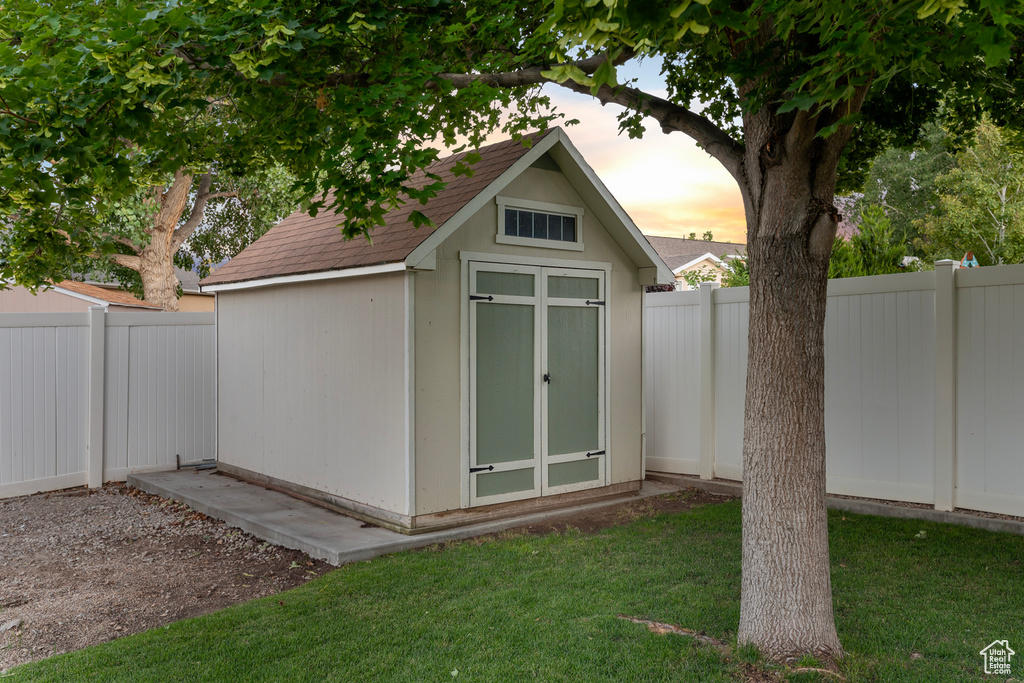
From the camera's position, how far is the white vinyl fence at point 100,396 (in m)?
8.42

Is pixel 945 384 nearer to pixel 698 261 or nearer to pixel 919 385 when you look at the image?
pixel 919 385

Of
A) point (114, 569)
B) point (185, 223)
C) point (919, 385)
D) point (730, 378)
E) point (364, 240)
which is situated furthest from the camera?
point (185, 223)

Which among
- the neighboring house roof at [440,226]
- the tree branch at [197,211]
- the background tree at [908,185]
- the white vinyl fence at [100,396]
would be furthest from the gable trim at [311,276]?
the background tree at [908,185]

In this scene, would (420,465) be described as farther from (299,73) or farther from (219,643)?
(299,73)

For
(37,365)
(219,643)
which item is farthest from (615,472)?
(37,365)

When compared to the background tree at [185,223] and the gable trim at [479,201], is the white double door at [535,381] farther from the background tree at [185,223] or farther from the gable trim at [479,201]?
the background tree at [185,223]

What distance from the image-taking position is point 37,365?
8.57 m

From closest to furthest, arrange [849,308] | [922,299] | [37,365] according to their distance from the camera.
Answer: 1. [922,299]
2. [849,308]
3. [37,365]

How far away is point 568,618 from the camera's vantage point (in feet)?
14.7

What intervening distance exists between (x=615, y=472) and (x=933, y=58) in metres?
5.18

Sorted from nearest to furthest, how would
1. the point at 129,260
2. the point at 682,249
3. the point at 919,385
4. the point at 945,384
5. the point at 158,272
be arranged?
the point at 945,384 → the point at 919,385 → the point at 129,260 → the point at 158,272 → the point at 682,249

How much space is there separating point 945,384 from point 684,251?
21.9m

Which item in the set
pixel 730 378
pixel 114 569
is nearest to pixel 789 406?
pixel 730 378

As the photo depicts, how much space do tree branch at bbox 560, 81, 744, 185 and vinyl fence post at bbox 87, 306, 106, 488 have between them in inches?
280
